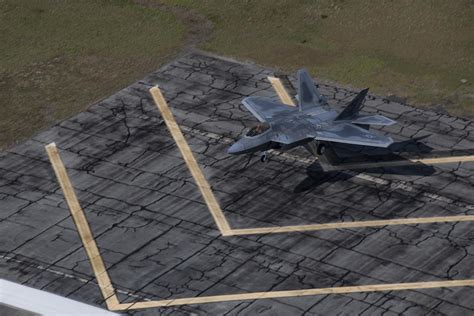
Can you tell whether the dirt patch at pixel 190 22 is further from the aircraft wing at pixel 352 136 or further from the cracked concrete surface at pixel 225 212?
the aircraft wing at pixel 352 136

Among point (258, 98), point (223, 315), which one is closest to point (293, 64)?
point (258, 98)

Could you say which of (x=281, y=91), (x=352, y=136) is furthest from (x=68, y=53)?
(x=352, y=136)

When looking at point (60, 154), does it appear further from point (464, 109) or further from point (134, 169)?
point (464, 109)

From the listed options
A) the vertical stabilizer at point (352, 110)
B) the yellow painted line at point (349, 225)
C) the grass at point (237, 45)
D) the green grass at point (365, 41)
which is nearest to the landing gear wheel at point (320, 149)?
the vertical stabilizer at point (352, 110)

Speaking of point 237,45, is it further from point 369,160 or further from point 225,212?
point 225,212

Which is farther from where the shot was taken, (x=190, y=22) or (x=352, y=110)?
(x=190, y=22)

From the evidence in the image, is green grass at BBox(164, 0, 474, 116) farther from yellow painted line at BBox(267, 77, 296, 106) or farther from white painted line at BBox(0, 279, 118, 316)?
white painted line at BBox(0, 279, 118, 316)
